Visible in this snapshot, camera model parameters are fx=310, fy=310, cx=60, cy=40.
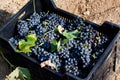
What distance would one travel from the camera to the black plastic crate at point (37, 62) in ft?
5.12

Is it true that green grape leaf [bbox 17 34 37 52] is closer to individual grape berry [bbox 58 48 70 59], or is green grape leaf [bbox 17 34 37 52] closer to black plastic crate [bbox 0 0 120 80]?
black plastic crate [bbox 0 0 120 80]

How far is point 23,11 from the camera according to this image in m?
1.82

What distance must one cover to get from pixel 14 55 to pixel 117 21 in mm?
771

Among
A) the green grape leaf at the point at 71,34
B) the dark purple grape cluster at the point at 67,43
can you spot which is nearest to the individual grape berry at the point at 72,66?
the dark purple grape cluster at the point at 67,43

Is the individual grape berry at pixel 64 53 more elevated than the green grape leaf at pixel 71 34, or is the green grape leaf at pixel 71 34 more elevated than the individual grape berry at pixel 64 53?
the green grape leaf at pixel 71 34

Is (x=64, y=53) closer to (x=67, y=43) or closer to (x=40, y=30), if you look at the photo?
(x=67, y=43)

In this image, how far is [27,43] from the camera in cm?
169

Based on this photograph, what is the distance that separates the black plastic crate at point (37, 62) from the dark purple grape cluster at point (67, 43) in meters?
0.03

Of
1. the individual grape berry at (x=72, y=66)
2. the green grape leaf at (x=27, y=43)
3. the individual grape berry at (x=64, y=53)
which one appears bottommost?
the individual grape berry at (x=72, y=66)

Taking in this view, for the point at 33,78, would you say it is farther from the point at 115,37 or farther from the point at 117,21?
the point at 117,21

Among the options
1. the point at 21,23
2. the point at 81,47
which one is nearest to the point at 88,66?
the point at 81,47

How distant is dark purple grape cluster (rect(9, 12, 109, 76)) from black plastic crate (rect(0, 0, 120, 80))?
1.4 inches

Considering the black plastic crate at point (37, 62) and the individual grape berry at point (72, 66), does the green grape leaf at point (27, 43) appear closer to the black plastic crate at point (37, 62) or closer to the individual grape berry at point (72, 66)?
the black plastic crate at point (37, 62)

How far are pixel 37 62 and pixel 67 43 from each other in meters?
0.20
